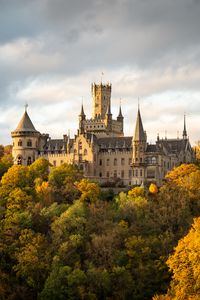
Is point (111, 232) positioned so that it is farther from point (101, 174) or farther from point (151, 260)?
point (101, 174)

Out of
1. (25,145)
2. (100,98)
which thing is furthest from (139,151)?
(100,98)

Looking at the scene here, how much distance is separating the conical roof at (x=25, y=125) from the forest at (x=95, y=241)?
23685mm

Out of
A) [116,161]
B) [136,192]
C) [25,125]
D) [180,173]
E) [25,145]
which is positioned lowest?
[136,192]

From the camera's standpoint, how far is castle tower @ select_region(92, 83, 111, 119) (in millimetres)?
161000

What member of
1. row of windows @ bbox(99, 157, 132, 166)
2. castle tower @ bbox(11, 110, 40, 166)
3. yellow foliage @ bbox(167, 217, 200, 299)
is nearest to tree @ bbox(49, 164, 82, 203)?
row of windows @ bbox(99, 157, 132, 166)

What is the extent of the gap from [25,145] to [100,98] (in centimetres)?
2306

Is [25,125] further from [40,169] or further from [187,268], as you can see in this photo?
[187,268]

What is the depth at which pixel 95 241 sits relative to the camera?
101 meters

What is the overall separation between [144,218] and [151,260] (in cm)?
946

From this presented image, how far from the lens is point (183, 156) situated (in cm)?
14088

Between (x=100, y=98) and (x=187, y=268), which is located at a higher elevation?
(x=100, y=98)

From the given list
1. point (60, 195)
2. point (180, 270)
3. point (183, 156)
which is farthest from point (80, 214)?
point (183, 156)

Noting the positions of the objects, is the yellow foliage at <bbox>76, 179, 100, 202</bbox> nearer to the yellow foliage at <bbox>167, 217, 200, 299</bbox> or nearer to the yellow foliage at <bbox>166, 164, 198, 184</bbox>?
the yellow foliage at <bbox>166, 164, 198, 184</bbox>

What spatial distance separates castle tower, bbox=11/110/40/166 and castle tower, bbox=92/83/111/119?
18.9 metres
